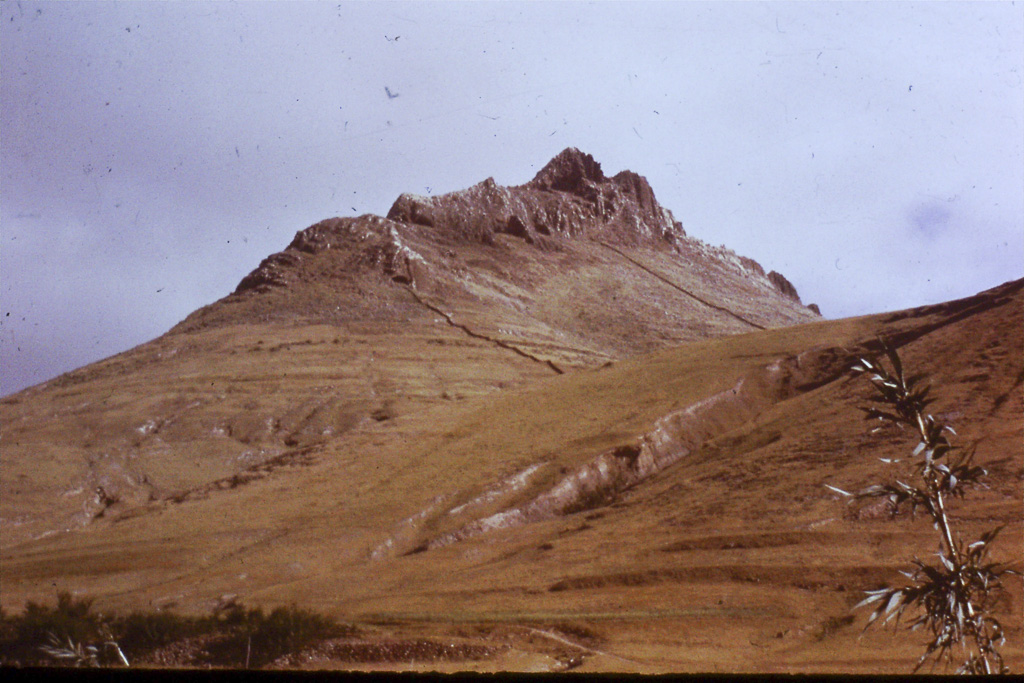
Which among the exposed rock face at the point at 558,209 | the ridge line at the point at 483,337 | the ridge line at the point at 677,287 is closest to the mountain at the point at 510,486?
the ridge line at the point at 483,337

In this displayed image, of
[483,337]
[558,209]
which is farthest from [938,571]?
[558,209]

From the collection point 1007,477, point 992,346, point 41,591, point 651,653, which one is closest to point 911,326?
point 992,346

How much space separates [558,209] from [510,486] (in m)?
55.7

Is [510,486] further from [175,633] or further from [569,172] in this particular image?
[569,172]

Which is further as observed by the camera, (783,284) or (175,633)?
(783,284)

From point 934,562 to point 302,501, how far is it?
13.0 metres

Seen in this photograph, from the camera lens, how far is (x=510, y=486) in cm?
1691

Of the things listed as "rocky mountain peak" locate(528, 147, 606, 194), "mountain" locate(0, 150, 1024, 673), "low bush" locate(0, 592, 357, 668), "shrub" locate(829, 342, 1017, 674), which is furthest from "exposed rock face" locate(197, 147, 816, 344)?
"shrub" locate(829, 342, 1017, 674)

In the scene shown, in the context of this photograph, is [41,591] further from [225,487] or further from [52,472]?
[52,472]

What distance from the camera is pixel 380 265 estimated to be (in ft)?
166

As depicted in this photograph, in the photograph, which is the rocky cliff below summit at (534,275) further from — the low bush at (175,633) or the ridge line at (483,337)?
the low bush at (175,633)

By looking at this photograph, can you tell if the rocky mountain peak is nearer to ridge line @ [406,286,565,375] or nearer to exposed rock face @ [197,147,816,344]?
exposed rock face @ [197,147,816,344]

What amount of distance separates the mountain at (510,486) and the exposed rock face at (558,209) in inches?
894

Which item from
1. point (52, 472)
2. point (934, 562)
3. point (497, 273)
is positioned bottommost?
point (934, 562)
